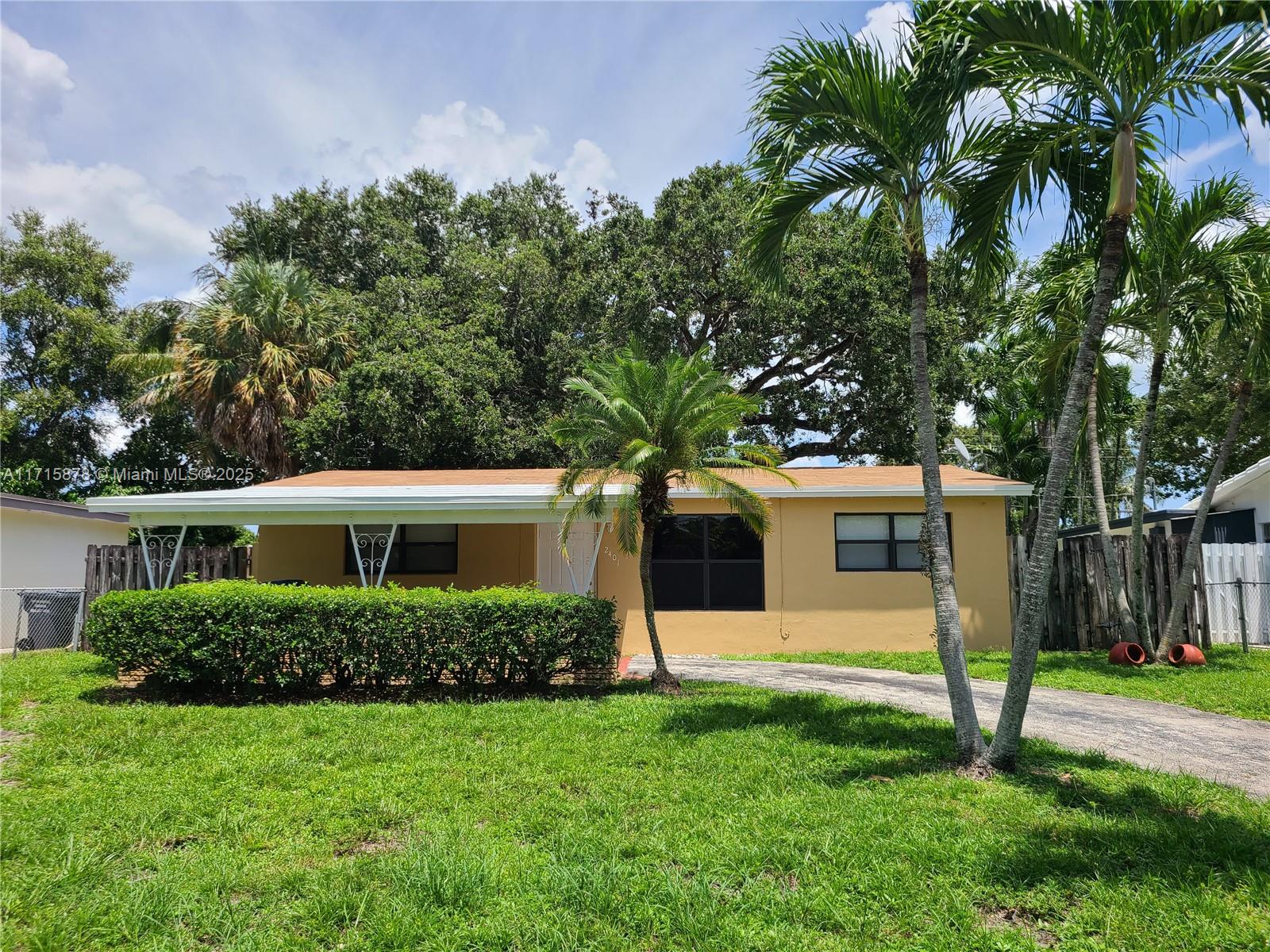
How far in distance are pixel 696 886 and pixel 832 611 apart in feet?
34.9

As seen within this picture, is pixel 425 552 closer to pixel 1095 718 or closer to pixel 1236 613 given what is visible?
pixel 1095 718

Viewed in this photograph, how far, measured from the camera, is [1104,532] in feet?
40.0

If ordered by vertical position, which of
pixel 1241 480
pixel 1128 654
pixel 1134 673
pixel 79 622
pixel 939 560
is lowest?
pixel 1134 673

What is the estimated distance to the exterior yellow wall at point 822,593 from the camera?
14008 mm

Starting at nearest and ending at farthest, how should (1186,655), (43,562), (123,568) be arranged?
(1186,655), (123,568), (43,562)

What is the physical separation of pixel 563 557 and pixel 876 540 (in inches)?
233

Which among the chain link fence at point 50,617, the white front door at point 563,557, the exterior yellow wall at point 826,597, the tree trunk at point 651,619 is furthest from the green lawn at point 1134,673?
the chain link fence at point 50,617

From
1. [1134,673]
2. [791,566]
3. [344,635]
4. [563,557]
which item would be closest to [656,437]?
[563,557]

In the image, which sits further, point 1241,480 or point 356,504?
point 1241,480

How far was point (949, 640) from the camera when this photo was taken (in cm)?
623

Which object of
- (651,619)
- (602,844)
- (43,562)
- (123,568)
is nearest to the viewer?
(602,844)

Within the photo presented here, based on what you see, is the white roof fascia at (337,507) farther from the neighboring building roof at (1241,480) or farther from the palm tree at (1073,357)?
the neighboring building roof at (1241,480)

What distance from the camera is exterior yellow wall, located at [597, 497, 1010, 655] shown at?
46.0ft

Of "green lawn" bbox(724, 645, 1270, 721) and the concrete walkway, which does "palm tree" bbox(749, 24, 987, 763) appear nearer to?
the concrete walkway
